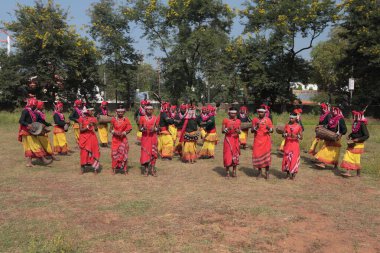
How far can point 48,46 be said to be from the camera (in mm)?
30750

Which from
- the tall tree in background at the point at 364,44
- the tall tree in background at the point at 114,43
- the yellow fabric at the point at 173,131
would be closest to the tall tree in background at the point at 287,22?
the tall tree in background at the point at 364,44

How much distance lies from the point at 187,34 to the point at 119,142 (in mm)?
25508

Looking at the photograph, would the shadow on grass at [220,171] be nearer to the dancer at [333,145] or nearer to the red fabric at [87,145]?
the dancer at [333,145]

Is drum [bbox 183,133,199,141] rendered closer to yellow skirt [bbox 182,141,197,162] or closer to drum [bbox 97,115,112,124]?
yellow skirt [bbox 182,141,197,162]

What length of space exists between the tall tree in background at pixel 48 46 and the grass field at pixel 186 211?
21.8 metres

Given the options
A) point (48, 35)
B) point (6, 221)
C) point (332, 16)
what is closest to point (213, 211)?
point (6, 221)

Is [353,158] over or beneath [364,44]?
beneath

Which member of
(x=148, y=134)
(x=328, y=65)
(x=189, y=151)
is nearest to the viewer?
(x=148, y=134)

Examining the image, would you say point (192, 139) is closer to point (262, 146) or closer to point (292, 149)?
point (262, 146)

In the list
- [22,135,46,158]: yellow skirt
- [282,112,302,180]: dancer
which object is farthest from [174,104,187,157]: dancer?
[22,135,46,158]: yellow skirt

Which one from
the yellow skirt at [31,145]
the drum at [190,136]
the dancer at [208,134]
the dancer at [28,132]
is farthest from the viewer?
the dancer at [208,134]

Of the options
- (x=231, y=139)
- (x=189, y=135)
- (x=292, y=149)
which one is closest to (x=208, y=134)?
(x=189, y=135)

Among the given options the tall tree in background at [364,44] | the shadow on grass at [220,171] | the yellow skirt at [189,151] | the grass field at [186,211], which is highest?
the tall tree in background at [364,44]

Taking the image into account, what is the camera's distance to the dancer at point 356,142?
969 centimetres
